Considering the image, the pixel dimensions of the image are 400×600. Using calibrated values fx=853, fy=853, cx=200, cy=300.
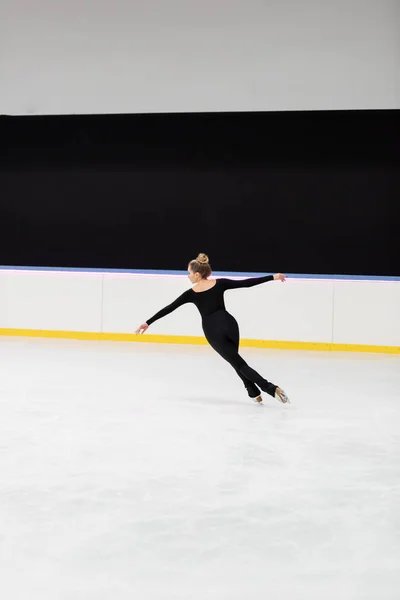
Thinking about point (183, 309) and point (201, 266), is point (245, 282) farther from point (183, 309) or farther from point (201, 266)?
point (183, 309)

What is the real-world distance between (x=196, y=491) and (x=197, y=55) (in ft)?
25.8

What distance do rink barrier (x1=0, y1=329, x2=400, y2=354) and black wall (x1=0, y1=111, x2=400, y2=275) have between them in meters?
1.71

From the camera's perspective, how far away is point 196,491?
3602 mm

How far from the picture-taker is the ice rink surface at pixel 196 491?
8.48 feet

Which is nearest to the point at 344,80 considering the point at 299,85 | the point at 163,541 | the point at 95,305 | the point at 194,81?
the point at 299,85

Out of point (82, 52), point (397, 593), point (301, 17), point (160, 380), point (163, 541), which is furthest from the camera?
point (82, 52)

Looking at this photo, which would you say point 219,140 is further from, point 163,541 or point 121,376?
point 163,541

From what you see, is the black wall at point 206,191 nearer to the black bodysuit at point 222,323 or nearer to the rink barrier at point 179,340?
the rink barrier at point 179,340

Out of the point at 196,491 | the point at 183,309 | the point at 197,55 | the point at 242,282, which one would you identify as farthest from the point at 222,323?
the point at 197,55

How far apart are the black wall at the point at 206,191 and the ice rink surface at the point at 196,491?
4263mm

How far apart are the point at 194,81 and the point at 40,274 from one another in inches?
120

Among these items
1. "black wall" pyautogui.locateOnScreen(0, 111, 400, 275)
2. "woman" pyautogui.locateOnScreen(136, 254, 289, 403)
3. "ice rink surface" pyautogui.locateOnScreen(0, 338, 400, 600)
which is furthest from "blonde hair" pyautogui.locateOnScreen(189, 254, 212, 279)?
"black wall" pyautogui.locateOnScreen(0, 111, 400, 275)

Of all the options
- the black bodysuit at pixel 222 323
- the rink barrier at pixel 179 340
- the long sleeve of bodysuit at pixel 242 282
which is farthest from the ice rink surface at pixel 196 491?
the rink barrier at pixel 179 340

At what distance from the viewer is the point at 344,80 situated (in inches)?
397
